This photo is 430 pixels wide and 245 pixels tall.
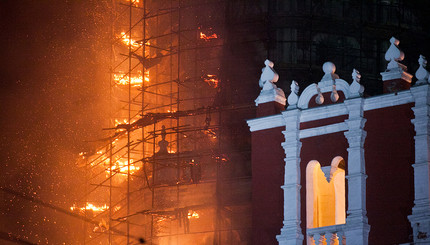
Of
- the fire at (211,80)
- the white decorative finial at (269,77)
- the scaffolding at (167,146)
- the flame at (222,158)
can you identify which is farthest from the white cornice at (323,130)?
the fire at (211,80)

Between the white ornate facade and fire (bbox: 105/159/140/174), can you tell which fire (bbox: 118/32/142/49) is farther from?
the white ornate facade

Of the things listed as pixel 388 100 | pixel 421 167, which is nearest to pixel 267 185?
pixel 388 100

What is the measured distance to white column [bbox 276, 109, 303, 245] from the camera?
30609 millimetres

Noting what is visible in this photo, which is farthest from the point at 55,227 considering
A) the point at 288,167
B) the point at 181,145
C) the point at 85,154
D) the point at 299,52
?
the point at 288,167

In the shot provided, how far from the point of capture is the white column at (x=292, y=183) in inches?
1205

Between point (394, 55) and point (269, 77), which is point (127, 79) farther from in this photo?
point (394, 55)

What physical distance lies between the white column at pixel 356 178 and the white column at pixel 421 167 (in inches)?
55.0

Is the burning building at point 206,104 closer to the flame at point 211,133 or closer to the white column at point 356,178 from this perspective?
the flame at point 211,133

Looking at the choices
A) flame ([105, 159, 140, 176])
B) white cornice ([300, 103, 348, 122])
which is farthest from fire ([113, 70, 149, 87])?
white cornice ([300, 103, 348, 122])

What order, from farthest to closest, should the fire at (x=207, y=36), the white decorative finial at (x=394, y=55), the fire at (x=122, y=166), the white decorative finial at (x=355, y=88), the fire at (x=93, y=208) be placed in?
the fire at (x=93, y=208) < the fire at (x=207, y=36) < the fire at (x=122, y=166) < the white decorative finial at (x=355, y=88) < the white decorative finial at (x=394, y=55)

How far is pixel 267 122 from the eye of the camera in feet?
106

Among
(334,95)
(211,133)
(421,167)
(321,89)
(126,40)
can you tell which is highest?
(126,40)

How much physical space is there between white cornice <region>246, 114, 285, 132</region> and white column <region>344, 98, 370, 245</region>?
2301mm

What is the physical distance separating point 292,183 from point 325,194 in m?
1.43
